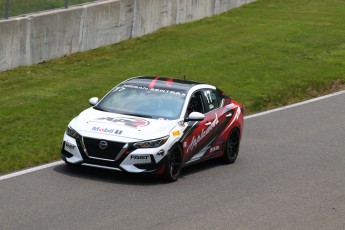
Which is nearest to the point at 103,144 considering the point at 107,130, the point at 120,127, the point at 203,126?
the point at 107,130

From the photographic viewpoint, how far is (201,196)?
13.2 meters

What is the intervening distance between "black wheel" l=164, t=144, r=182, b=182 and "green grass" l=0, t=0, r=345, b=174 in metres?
2.18

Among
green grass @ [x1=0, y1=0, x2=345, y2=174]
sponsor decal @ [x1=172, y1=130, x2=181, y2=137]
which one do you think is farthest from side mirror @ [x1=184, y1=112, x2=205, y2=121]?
green grass @ [x1=0, y1=0, x2=345, y2=174]

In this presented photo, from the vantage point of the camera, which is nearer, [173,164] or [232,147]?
[173,164]

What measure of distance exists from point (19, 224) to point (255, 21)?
2393cm

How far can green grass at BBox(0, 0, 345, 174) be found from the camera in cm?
1748

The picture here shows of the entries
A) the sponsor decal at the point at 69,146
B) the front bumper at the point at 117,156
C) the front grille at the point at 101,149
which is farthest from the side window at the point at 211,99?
the sponsor decal at the point at 69,146

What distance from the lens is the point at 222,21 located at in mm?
Answer: 33438

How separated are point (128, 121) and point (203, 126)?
1.42 metres

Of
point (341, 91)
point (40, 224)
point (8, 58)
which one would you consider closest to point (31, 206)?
point (40, 224)

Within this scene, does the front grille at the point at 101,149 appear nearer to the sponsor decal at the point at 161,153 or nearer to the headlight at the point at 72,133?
the headlight at the point at 72,133

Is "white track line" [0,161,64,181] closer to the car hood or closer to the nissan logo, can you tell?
the car hood

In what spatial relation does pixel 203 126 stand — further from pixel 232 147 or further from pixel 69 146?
pixel 69 146

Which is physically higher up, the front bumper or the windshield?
the windshield
